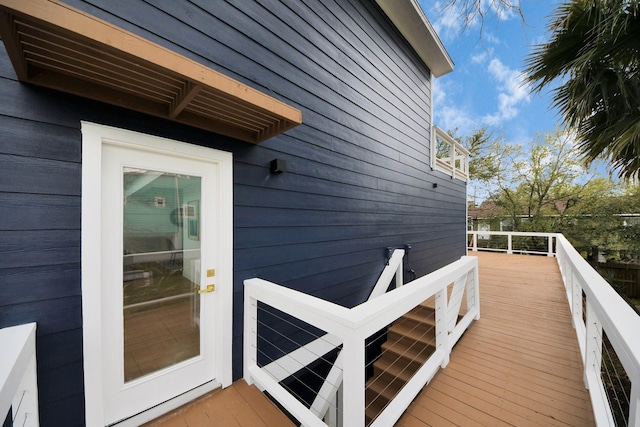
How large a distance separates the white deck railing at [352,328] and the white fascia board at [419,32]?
4.35 metres

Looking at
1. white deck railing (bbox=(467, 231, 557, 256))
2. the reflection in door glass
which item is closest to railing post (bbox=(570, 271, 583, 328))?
the reflection in door glass

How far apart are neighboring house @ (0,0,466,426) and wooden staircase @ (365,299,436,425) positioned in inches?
43.2

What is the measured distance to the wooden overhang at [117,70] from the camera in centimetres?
100

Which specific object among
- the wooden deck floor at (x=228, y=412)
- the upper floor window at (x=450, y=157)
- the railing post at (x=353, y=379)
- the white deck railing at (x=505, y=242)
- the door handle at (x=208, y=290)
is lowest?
the wooden deck floor at (x=228, y=412)

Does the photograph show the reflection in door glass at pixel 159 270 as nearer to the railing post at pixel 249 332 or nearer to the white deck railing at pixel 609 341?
the railing post at pixel 249 332

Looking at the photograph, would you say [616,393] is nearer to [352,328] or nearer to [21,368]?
[352,328]

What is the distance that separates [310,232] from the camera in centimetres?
282

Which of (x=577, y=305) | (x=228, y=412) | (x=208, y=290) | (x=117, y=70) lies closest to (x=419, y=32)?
(x=577, y=305)

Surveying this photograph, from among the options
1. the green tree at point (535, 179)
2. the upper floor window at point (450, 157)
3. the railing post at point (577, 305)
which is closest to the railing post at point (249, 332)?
the railing post at point (577, 305)

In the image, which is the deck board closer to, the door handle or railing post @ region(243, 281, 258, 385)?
railing post @ region(243, 281, 258, 385)

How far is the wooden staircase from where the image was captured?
3.11m

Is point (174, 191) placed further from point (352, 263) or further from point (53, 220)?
point (352, 263)

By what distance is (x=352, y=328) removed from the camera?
4.49 ft

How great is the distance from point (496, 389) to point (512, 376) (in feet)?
1.10
